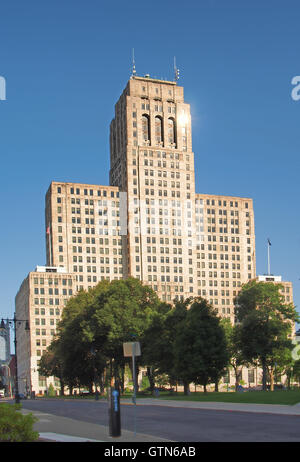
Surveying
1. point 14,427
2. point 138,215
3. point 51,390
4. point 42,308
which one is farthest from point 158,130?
point 14,427

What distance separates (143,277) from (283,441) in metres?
169

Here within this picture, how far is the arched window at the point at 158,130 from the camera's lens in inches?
7776

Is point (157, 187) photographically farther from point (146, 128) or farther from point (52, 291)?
point (52, 291)

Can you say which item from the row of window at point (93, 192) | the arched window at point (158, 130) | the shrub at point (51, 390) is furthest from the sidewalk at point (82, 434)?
the arched window at point (158, 130)

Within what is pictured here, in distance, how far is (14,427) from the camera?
16859 millimetres

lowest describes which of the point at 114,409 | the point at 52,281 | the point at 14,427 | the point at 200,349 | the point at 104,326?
the point at 200,349

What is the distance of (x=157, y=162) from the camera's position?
7672 inches

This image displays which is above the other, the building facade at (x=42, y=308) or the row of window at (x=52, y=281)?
the row of window at (x=52, y=281)

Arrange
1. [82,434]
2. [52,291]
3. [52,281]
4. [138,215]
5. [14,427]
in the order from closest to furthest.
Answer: [14,427]
[82,434]
[52,291]
[52,281]
[138,215]

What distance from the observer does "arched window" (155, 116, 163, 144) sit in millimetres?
197500

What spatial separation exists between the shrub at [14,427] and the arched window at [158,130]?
7205 inches

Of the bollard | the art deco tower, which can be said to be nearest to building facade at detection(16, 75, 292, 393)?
the art deco tower

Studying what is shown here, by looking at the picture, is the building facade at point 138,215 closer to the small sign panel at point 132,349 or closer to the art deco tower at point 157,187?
the art deco tower at point 157,187

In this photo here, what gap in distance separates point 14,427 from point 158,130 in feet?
609
